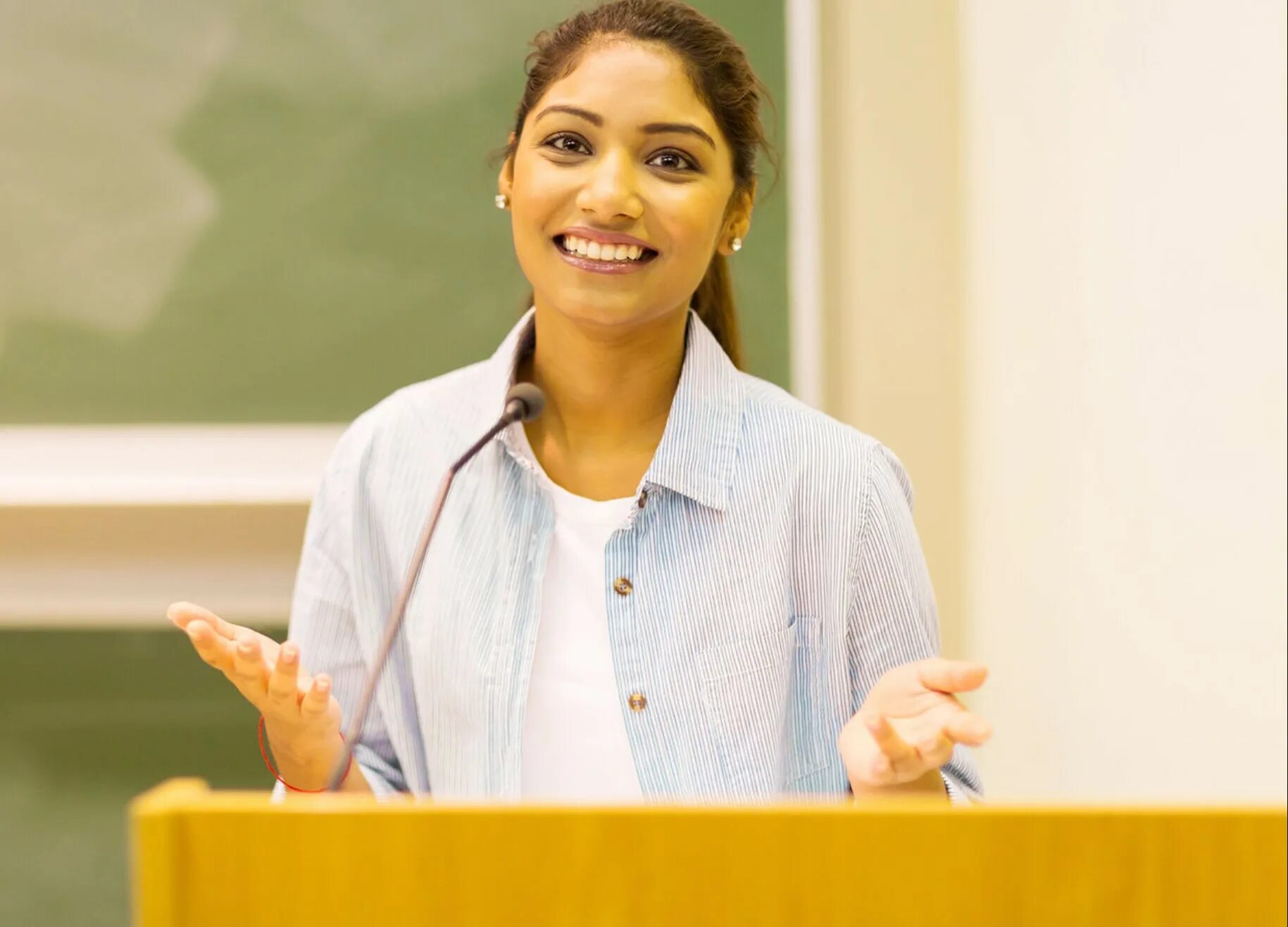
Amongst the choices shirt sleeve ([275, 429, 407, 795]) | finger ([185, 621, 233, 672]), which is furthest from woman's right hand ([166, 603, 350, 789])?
shirt sleeve ([275, 429, 407, 795])

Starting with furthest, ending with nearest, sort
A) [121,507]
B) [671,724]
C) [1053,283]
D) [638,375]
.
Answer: [121,507] → [1053,283] → [638,375] → [671,724]

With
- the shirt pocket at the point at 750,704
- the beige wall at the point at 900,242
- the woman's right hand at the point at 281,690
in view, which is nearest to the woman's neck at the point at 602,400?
the shirt pocket at the point at 750,704

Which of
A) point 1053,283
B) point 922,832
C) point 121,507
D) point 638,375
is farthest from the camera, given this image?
point 121,507

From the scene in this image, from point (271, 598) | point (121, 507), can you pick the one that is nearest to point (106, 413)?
point (121, 507)

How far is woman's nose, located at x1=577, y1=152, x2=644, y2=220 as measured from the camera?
1230 millimetres

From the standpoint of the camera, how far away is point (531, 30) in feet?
6.24

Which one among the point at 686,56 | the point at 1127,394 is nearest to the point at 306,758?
the point at 686,56

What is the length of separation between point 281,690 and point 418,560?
0.59 feet

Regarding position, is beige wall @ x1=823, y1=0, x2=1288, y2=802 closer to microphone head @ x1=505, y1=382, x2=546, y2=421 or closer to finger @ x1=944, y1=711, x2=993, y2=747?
finger @ x1=944, y1=711, x2=993, y2=747

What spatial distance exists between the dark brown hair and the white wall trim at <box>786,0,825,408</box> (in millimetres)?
484

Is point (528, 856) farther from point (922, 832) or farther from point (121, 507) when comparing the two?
point (121, 507)

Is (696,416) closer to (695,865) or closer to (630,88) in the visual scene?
(630,88)

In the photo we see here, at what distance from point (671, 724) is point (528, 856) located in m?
0.62

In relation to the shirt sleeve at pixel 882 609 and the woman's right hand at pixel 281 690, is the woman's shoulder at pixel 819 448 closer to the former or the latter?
the shirt sleeve at pixel 882 609
